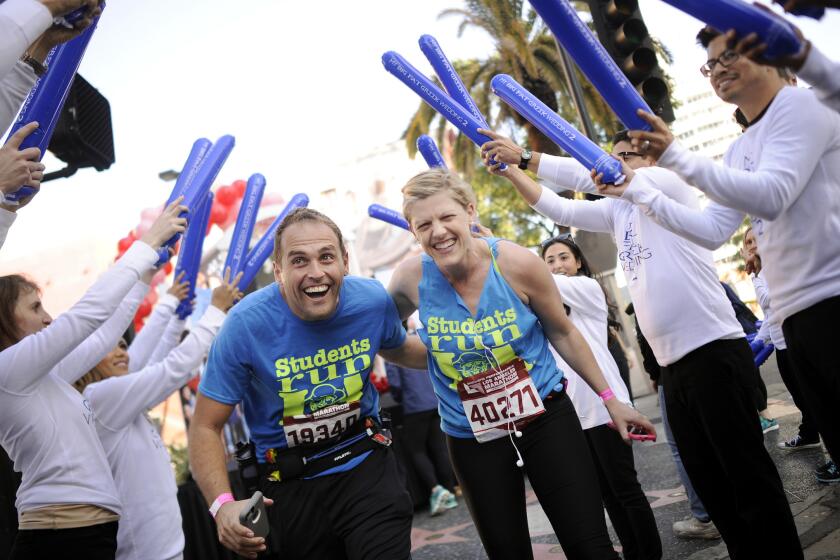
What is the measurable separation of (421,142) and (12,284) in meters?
2.25

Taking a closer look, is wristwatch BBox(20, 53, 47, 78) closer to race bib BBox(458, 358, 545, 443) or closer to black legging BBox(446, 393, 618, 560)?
race bib BBox(458, 358, 545, 443)

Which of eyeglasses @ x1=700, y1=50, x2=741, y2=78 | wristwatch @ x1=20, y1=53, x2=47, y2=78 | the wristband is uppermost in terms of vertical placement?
wristwatch @ x1=20, y1=53, x2=47, y2=78

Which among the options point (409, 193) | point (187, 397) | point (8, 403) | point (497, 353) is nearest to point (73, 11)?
point (409, 193)

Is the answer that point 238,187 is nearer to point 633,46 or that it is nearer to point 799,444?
point 633,46

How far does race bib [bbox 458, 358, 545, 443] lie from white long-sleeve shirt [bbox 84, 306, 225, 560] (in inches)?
65.4

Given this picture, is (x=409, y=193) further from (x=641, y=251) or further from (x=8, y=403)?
(x=8, y=403)

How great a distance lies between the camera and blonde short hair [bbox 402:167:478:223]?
9.96ft

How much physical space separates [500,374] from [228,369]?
3.44 ft

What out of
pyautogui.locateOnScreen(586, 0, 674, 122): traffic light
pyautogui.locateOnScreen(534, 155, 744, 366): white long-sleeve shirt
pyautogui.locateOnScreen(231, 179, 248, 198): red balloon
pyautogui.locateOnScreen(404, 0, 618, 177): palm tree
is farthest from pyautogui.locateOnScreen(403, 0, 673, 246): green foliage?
pyautogui.locateOnScreen(534, 155, 744, 366): white long-sleeve shirt

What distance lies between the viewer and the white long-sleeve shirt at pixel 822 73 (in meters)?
2.03

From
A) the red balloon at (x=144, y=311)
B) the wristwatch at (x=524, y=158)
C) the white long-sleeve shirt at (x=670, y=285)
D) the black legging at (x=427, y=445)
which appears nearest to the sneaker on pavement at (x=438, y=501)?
the black legging at (x=427, y=445)

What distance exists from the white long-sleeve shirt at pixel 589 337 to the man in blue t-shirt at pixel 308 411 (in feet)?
4.92

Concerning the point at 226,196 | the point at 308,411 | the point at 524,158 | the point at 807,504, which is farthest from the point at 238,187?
the point at 308,411

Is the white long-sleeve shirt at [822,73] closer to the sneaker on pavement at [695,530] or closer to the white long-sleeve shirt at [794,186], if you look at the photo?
the white long-sleeve shirt at [794,186]
